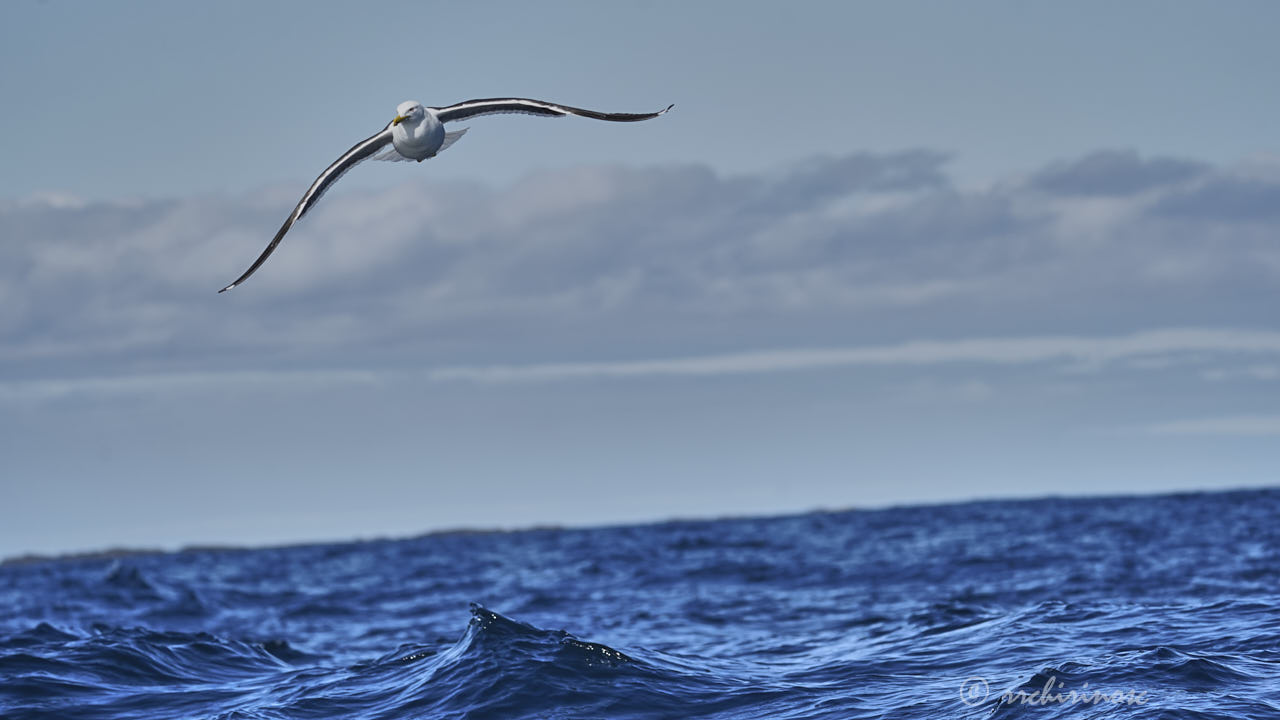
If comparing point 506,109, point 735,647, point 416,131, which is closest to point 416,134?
point 416,131

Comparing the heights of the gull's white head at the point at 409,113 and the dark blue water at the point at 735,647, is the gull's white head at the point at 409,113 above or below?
above

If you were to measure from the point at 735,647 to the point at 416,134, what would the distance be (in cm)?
1134

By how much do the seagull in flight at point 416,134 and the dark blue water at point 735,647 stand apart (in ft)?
18.9

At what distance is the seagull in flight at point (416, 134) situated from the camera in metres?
10.8

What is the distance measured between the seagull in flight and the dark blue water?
5.77 metres

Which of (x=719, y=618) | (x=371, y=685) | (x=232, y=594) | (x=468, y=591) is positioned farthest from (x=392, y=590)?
(x=371, y=685)

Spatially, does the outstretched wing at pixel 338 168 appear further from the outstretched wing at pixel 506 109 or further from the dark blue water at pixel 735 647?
the dark blue water at pixel 735 647

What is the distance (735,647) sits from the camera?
1952 centimetres

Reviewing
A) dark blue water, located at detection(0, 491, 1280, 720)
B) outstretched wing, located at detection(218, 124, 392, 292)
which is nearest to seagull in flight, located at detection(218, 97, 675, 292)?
outstretched wing, located at detection(218, 124, 392, 292)

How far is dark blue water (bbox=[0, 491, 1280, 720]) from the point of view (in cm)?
1322

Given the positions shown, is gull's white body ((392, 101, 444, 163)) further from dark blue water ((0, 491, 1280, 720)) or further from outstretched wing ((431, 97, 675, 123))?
dark blue water ((0, 491, 1280, 720))

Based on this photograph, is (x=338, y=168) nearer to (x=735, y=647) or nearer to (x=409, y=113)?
(x=409, y=113)

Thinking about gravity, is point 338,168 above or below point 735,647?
above

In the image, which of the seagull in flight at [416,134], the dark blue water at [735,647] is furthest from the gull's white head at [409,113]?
the dark blue water at [735,647]
